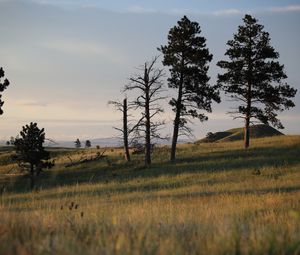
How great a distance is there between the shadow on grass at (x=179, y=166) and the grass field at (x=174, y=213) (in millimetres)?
84

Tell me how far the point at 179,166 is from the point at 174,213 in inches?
977

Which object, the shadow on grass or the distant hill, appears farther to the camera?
the distant hill

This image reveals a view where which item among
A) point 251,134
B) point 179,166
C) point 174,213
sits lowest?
point 174,213

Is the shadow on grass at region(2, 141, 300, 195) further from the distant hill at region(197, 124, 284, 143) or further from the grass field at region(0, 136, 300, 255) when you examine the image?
the distant hill at region(197, 124, 284, 143)

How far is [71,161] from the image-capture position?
45.8m

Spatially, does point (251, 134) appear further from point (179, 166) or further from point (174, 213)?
point (174, 213)

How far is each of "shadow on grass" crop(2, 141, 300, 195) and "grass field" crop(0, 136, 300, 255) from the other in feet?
0.28

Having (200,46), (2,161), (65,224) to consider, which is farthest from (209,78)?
(65,224)

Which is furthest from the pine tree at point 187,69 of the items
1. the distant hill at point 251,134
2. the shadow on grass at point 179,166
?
the distant hill at point 251,134

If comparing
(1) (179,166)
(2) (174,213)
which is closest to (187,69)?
(1) (179,166)

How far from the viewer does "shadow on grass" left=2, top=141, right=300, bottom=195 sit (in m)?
31.0

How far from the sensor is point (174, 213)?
991 cm

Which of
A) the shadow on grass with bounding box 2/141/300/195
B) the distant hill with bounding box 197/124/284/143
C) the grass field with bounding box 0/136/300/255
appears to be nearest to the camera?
the grass field with bounding box 0/136/300/255

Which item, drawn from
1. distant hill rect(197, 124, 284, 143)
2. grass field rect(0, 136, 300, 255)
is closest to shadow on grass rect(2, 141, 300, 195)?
grass field rect(0, 136, 300, 255)
